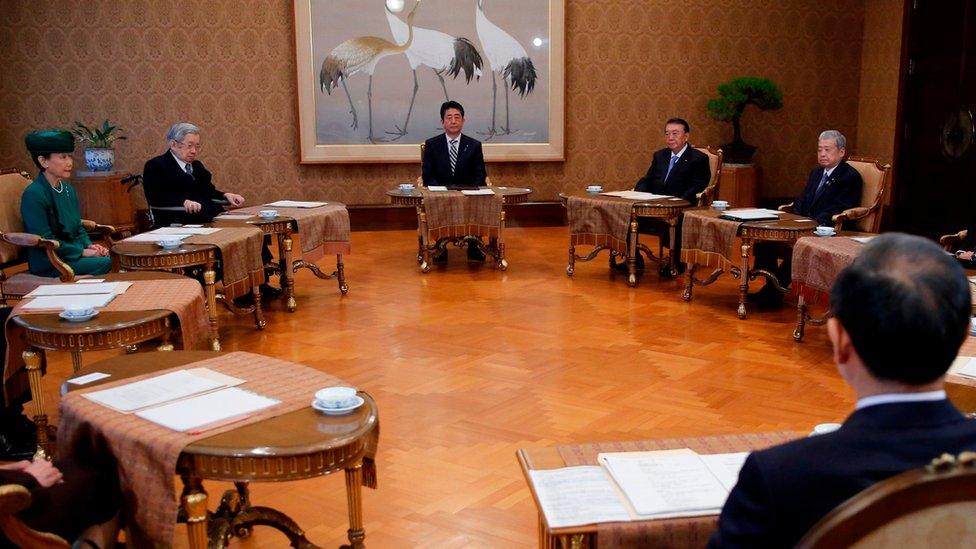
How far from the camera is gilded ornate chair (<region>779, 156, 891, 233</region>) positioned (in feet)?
20.3

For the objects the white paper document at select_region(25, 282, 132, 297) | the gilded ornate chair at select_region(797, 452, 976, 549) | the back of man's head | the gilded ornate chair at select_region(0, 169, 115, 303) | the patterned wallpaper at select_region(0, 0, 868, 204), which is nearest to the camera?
the gilded ornate chair at select_region(797, 452, 976, 549)

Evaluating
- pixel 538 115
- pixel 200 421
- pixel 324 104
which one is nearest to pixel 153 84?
pixel 324 104

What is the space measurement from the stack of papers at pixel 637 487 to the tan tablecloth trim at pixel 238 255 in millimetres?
3523

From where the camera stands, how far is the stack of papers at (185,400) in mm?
2352

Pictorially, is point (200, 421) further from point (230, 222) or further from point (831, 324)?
point (230, 222)

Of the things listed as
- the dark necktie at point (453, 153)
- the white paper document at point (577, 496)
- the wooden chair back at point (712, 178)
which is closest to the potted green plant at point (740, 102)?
the wooden chair back at point (712, 178)

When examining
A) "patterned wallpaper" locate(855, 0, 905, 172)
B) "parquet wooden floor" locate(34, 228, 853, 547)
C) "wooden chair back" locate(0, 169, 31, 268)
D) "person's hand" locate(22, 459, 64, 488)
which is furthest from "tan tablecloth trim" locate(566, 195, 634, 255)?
"person's hand" locate(22, 459, 64, 488)

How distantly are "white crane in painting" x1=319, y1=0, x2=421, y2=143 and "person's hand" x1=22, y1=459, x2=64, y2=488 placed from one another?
7.98m

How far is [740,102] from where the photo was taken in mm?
9852

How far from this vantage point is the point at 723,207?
673 centimetres

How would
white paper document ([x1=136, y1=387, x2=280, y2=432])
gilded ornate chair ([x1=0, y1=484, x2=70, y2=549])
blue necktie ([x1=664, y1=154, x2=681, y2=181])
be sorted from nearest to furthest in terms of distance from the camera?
gilded ornate chair ([x1=0, y1=484, x2=70, y2=549]) → white paper document ([x1=136, y1=387, x2=280, y2=432]) → blue necktie ([x1=664, y1=154, x2=681, y2=181])

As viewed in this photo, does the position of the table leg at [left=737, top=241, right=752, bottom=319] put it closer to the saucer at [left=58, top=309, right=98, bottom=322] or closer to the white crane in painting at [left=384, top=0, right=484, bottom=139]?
the saucer at [left=58, top=309, right=98, bottom=322]

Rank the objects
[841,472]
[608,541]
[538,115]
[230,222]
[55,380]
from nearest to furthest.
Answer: [841,472] → [608,541] → [55,380] → [230,222] → [538,115]

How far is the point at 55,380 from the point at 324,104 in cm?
562
